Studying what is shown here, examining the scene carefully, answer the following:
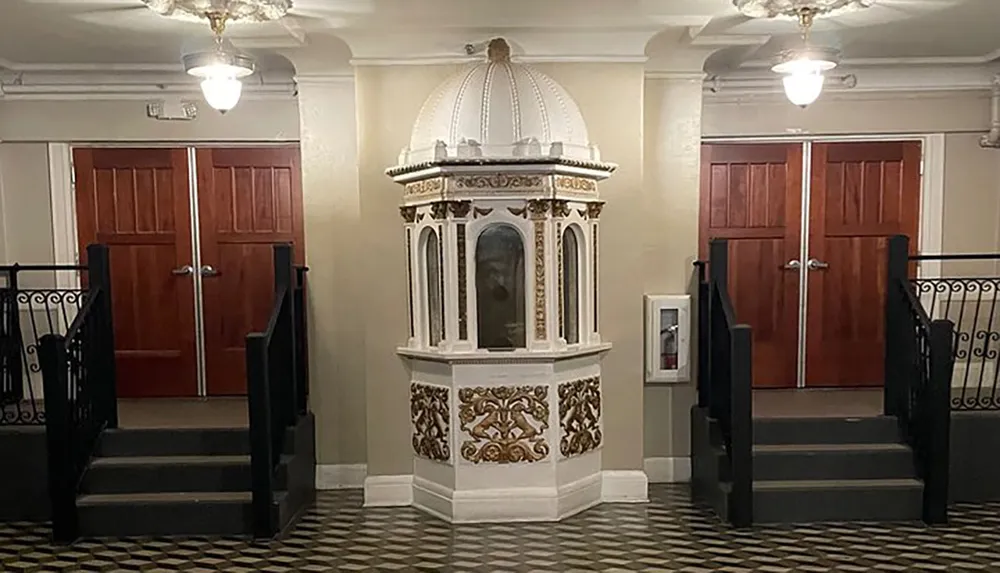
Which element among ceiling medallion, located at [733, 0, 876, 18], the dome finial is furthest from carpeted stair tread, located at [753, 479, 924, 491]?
the dome finial

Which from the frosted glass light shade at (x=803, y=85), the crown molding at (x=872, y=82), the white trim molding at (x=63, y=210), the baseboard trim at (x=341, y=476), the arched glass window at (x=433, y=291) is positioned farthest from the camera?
the white trim molding at (x=63, y=210)

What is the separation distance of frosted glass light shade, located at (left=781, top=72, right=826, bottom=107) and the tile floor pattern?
2423mm

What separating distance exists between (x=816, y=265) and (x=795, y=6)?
258cm

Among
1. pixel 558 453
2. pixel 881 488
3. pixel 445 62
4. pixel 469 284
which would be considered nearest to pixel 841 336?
pixel 881 488

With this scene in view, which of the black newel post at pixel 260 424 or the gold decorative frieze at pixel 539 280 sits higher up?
the gold decorative frieze at pixel 539 280

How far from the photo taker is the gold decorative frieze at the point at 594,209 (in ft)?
16.5

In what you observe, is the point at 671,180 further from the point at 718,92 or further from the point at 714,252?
the point at 718,92

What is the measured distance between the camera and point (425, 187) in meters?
4.87

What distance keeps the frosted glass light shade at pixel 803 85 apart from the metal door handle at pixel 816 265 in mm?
1993

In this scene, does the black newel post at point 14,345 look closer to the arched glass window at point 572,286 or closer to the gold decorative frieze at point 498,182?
the gold decorative frieze at point 498,182

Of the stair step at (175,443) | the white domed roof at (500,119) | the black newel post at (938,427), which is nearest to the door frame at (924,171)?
the black newel post at (938,427)

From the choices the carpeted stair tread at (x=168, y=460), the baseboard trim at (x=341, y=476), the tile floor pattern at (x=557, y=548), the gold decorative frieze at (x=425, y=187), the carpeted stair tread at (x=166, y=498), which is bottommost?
the tile floor pattern at (x=557, y=548)

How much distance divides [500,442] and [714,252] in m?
1.77

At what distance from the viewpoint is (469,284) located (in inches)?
191
